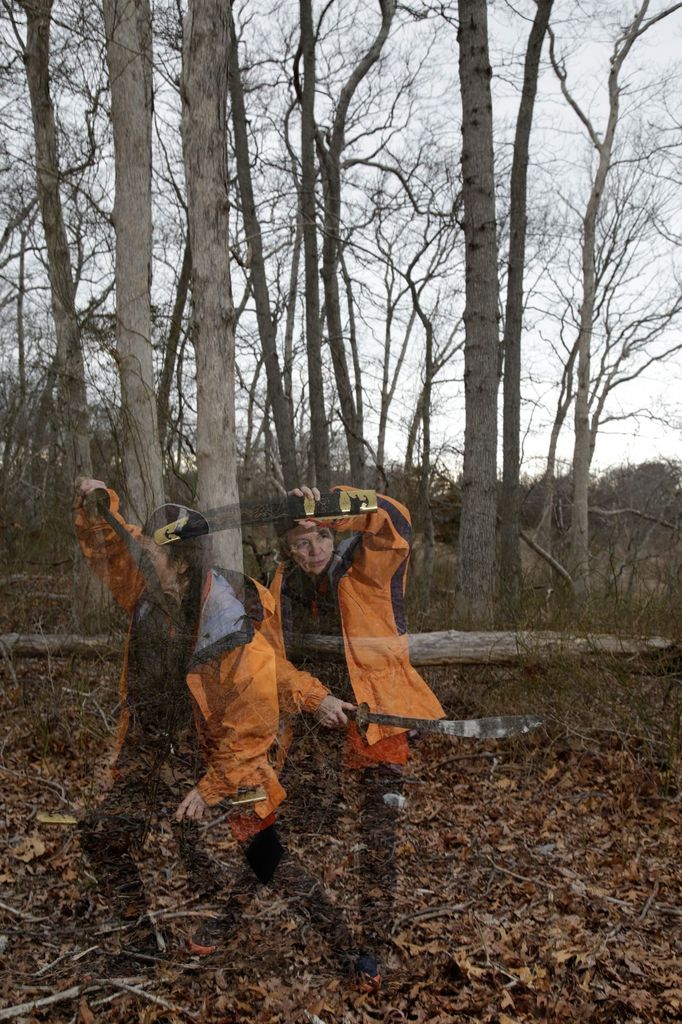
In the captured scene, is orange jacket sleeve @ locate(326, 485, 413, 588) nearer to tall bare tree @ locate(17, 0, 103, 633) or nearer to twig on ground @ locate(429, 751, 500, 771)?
twig on ground @ locate(429, 751, 500, 771)

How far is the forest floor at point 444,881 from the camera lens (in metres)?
2.69

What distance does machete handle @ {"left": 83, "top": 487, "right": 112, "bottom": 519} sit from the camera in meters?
3.23

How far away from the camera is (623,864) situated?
3.64 meters

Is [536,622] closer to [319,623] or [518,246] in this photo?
[319,623]

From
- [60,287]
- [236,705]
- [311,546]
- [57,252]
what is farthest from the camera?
[57,252]

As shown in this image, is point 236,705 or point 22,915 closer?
point 236,705

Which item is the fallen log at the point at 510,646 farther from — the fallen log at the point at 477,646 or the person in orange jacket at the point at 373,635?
the person in orange jacket at the point at 373,635

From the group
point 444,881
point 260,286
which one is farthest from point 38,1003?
point 260,286

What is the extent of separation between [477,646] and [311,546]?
205 cm

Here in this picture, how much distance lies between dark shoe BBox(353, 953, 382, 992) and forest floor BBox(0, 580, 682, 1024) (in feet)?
0.10

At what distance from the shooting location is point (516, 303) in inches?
370

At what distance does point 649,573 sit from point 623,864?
2869 millimetres

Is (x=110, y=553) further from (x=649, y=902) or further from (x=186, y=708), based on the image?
(x=649, y=902)

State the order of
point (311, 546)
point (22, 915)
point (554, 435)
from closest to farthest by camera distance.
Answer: point (22, 915) < point (311, 546) < point (554, 435)
